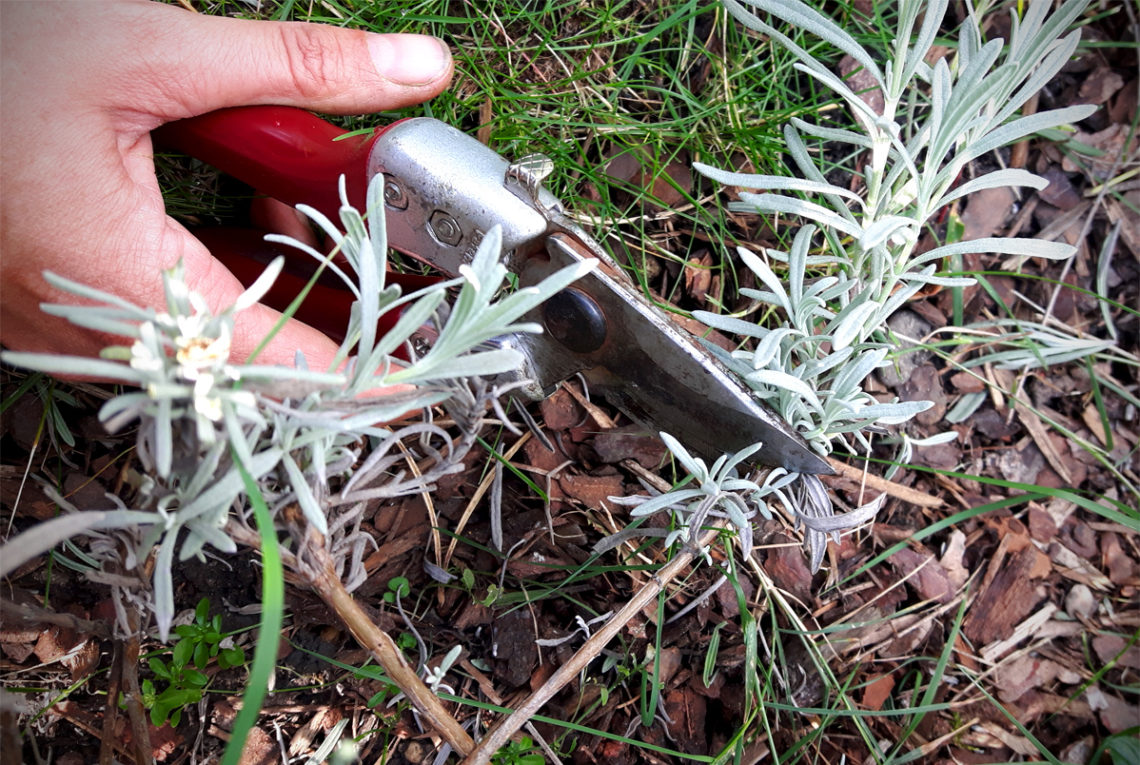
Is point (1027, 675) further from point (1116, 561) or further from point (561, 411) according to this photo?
point (561, 411)

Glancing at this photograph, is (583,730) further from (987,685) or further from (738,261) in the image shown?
(738,261)

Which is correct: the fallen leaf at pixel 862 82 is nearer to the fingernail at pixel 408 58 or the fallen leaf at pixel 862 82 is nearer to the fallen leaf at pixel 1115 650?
the fingernail at pixel 408 58

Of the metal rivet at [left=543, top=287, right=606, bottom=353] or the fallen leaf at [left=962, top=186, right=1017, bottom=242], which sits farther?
the fallen leaf at [left=962, top=186, right=1017, bottom=242]

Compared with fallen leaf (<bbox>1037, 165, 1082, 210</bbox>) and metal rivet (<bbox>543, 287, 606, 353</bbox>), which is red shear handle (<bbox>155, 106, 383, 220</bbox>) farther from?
fallen leaf (<bbox>1037, 165, 1082, 210</bbox>)

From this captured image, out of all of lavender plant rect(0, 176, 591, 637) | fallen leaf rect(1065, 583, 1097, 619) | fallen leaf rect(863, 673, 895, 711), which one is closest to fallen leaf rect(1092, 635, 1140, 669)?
fallen leaf rect(1065, 583, 1097, 619)

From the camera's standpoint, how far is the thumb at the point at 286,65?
1506 mm

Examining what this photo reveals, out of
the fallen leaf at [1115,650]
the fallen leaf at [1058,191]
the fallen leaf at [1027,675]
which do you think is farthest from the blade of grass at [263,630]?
the fallen leaf at [1058,191]

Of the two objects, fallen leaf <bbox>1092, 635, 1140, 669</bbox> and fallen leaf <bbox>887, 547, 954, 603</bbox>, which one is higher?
fallen leaf <bbox>887, 547, 954, 603</bbox>

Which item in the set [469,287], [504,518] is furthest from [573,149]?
[469,287]

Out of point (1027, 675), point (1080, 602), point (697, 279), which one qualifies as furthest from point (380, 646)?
point (1080, 602)

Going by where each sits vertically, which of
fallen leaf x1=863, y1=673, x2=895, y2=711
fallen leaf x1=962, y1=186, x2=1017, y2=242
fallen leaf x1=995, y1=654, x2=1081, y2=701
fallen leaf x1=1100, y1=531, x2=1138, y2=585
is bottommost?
fallen leaf x1=995, y1=654, x2=1081, y2=701

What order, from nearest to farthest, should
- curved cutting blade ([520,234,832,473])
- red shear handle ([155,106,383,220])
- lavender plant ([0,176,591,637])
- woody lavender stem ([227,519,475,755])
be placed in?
lavender plant ([0,176,591,637]), woody lavender stem ([227,519,475,755]), curved cutting blade ([520,234,832,473]), red shear handle ([155,106,383,220])

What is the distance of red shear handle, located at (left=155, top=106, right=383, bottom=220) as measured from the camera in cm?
156

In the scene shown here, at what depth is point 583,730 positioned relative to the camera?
171cm
